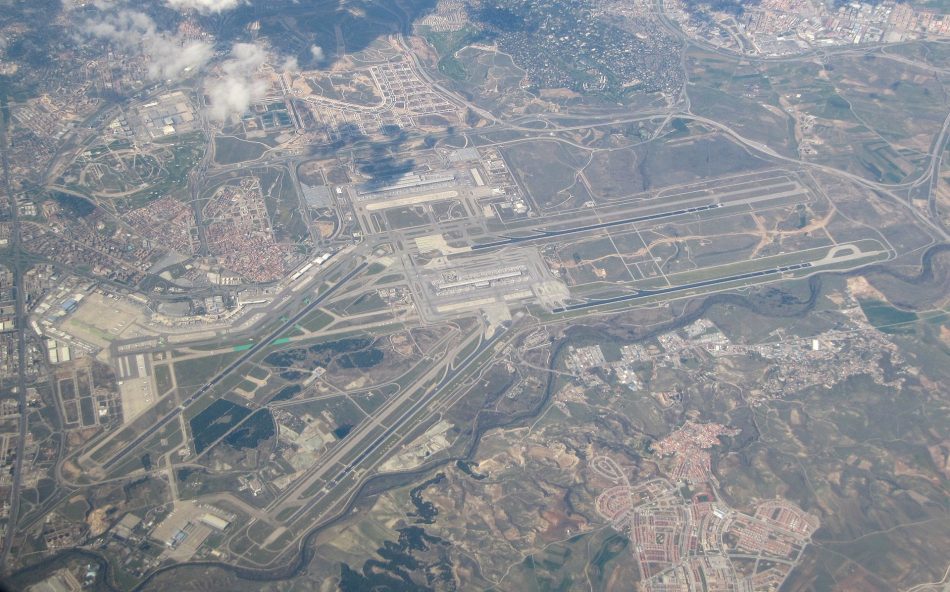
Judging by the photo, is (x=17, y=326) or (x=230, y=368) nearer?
(x=230, y=368)

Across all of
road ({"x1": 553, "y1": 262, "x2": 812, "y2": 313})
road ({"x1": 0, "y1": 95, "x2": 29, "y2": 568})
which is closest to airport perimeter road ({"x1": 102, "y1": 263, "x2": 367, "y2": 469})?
road ({"x1": 0, "y1": 95, "x2": 29, "y2": 568})

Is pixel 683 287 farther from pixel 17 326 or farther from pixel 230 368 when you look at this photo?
pixel 17 326

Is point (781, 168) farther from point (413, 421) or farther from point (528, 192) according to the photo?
point (413, 421)

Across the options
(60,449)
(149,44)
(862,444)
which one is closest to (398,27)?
(149,44)

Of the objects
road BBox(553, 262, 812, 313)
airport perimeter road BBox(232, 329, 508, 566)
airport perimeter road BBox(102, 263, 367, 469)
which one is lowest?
airport perimeter road BBox(232, 329, 508, 566)

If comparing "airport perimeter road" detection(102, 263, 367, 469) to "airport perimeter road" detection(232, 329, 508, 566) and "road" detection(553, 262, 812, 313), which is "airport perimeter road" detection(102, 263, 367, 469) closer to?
"airport perimeter road" detection(232, 329, 508, 566)

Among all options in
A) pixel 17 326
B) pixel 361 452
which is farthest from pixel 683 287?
pixel 17 326

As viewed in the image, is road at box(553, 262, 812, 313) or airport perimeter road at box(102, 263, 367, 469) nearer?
airport perimeter road at box(102, 263, 367, 469)

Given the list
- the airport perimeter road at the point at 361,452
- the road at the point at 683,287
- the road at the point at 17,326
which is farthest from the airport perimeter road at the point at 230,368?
the road at the point at 683,287
